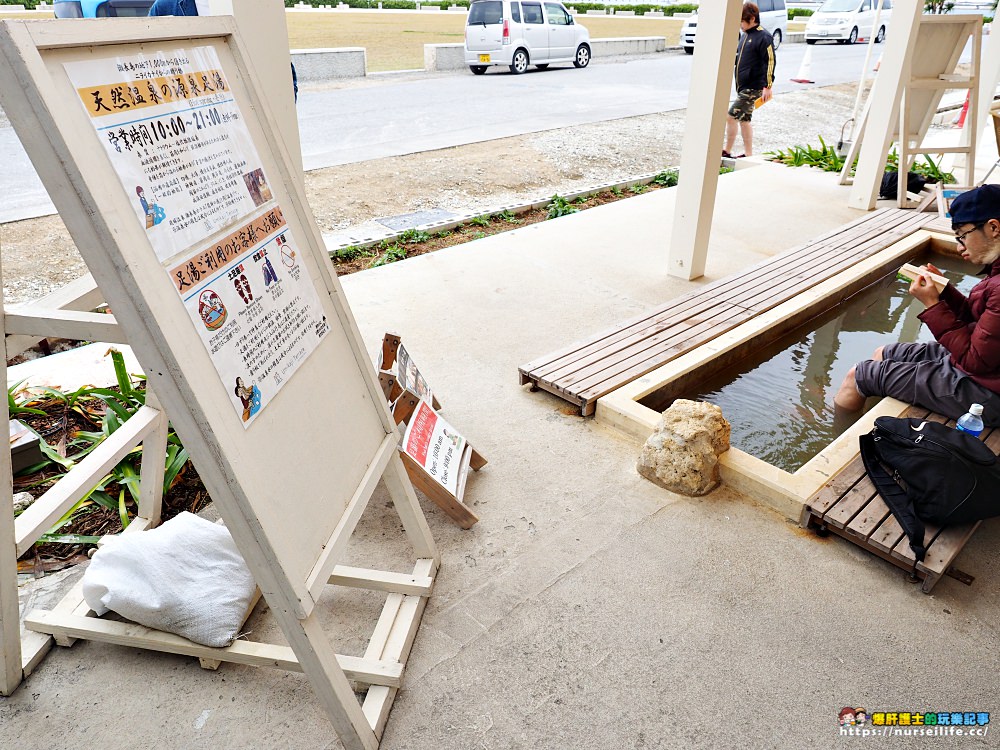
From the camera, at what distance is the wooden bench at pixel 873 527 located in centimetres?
246

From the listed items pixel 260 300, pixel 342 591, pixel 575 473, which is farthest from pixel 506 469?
pixel 260 300

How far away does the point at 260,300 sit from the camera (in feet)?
5.63

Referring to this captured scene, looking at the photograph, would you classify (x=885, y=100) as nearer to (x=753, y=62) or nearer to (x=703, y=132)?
(x=753, y=62)

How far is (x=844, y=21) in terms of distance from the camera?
23922 mm

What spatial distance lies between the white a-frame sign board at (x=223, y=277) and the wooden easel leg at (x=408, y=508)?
0.16 m

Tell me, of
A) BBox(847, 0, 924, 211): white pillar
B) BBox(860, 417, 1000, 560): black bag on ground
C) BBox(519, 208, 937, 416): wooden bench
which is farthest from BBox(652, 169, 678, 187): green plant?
BBox(860, 417, 1000, 560): black bag on ground

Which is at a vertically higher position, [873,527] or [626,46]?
[873,527]

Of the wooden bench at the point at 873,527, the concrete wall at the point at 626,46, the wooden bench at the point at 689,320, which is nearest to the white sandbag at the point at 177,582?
the wooden bench at the point at 689,320

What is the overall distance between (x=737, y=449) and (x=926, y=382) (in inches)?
37.8

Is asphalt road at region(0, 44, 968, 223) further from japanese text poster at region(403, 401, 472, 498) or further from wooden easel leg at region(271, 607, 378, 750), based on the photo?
wooden easel leg at region(271, 607, 378, 750)

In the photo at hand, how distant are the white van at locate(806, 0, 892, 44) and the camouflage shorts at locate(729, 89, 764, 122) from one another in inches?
779

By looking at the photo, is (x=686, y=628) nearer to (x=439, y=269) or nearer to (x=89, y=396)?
(x=89, y=396)

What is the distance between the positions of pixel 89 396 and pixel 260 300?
93.0 inches

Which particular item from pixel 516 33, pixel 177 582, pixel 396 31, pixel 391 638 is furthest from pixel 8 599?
pixel 396 31
